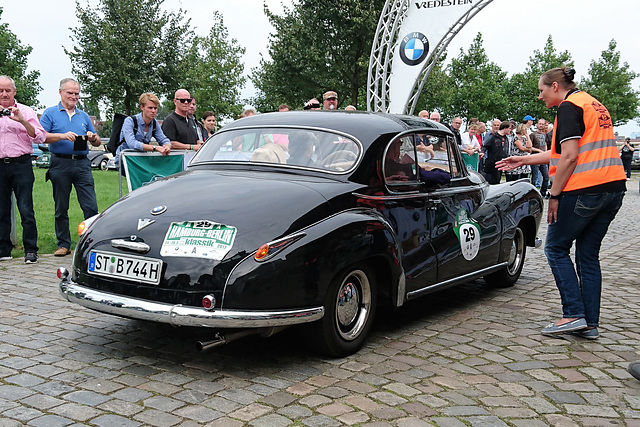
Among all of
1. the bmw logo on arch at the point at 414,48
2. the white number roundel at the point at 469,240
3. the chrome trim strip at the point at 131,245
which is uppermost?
the bmw logo on arch at the point at 414,48

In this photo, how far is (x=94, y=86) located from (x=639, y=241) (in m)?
32.0

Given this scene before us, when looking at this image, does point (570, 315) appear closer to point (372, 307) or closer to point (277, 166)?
point (372, 307)

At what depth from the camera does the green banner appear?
8.00 m

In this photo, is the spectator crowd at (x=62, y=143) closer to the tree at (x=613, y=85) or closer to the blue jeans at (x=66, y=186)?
the blue jeans at (x=66, y=186)

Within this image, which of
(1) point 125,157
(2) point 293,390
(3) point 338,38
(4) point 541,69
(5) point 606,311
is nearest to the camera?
(2) point 293,390

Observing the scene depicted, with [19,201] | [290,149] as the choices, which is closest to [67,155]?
[19,201]

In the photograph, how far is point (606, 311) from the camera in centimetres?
600

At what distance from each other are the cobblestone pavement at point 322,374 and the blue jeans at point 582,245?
0.94 ft

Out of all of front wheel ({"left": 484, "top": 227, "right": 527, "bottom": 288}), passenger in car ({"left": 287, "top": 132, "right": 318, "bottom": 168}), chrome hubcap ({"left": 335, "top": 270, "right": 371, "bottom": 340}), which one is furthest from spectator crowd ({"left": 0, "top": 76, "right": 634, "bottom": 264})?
chrome hubcap ({"left": 335, "top": 270, "right": 371, "bottom": 340})

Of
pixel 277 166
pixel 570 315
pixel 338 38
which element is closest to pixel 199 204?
pixel 277 166

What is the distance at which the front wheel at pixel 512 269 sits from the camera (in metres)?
6.72

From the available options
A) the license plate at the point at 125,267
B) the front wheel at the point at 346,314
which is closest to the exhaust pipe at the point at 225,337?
the front wheel at the point at 346,314

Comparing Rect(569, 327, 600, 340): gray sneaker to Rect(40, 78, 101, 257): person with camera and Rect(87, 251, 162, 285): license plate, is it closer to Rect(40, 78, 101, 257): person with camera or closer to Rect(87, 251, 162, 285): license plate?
Rect(87, 251, 162, 285): license plate

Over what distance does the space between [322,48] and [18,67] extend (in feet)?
69.5
